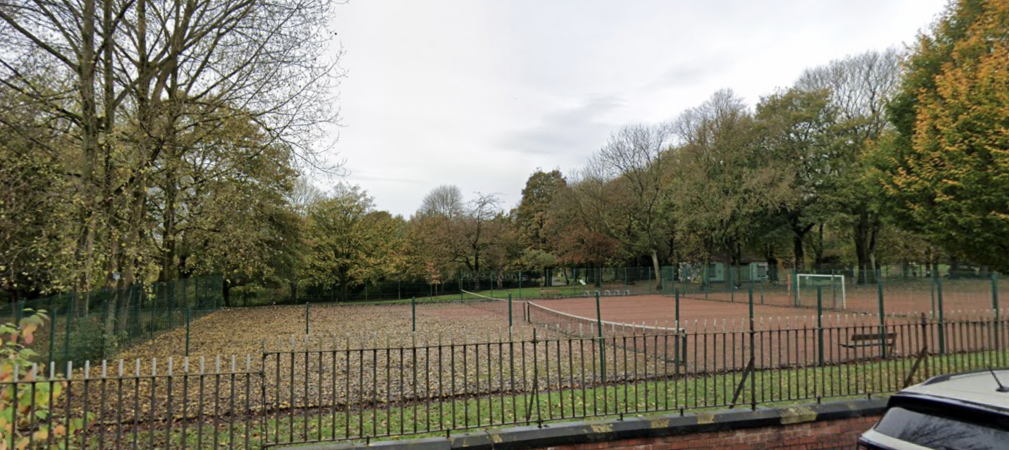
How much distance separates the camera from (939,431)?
3176 millimetres

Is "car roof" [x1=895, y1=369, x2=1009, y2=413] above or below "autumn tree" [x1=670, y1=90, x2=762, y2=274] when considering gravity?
below

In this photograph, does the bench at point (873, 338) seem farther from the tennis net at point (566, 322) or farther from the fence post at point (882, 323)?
the tennis net at point (566, 322)

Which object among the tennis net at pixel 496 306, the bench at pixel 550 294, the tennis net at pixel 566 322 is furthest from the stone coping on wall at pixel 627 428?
the bench at pixel 550 294

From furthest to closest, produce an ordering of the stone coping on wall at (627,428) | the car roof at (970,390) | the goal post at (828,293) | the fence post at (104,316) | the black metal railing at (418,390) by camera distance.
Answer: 1. the goal post at (828,293)
2. the fence post at (104,316)
3. the stone coping on wall at (627,428)
4. the black metal railing at (418,390)
5. the car roof at (970,390)

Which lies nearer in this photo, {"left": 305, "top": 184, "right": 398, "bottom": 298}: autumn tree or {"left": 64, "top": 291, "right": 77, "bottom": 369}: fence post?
{"left": 64, "top": 291, "right": 77, "bottom": 369}: fence post

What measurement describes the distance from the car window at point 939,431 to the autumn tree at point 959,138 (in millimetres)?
14155

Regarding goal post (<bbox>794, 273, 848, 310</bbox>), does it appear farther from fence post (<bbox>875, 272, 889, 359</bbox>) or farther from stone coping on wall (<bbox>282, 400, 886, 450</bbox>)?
stone coping on wall (<bbox>282, 400, 886, 450</bbox>)

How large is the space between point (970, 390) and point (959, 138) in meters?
15.5

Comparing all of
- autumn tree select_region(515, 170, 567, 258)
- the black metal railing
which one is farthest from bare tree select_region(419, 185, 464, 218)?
the black metal railing

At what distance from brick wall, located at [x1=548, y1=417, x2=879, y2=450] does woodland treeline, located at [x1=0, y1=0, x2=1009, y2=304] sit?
32.2 feet

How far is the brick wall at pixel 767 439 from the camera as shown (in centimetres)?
464

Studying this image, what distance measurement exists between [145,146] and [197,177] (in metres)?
3.33

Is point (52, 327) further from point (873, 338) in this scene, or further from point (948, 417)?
point (873, 338)

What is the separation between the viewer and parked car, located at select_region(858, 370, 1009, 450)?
9.82 feet
